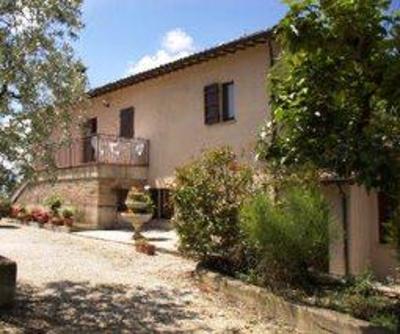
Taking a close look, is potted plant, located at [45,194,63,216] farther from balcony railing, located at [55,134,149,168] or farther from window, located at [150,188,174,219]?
window, located at [150,188,174,219]

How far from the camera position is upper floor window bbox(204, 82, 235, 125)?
19041 mm

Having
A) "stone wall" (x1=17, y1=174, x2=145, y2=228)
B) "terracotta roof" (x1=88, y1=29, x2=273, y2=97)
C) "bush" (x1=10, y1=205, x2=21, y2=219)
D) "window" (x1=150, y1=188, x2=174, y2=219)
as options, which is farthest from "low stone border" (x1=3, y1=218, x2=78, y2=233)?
"terracotta roof" (x1=88, y1=29, x2=273, y2=97)

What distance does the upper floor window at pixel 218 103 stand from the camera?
19041 millimetres

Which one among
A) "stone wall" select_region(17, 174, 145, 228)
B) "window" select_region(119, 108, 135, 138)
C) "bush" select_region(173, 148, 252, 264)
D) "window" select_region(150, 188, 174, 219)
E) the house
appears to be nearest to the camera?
"bush" select_region(173, 148, 252, 264)

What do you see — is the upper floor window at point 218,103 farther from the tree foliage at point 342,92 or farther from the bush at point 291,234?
the tree foliage at point 342,92

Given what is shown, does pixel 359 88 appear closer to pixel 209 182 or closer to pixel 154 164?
pixel 209 182

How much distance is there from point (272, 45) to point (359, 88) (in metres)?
9.19

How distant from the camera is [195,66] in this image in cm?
2030

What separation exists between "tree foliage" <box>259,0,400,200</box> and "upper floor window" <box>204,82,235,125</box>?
1067 centimetres

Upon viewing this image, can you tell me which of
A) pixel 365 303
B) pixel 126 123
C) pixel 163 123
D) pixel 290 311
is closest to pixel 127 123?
pixel 126 123

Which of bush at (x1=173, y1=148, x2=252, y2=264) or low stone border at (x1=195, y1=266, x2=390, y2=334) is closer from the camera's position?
low stone border at (x1=195, y1=266, x2=390, y2=334)

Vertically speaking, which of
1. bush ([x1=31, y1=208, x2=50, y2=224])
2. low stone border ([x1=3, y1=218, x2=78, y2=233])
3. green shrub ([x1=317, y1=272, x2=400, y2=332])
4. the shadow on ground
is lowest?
the shadow on ground

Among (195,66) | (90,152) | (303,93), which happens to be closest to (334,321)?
(303,93)

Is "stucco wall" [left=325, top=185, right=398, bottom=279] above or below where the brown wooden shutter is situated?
below
